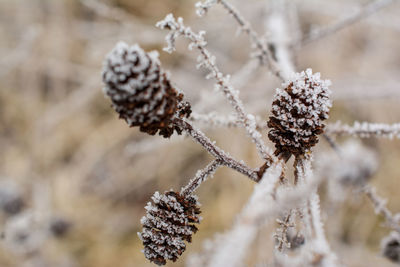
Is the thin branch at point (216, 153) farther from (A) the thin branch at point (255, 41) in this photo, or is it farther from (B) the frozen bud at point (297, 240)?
(A) the thin branch at point (255, 41)

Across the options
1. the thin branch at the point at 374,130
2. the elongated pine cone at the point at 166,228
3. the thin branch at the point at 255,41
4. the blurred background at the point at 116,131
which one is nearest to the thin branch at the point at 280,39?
the thin branch at the point at 255,41

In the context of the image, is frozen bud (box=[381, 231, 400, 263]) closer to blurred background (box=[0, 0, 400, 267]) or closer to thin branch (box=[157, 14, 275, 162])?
thin branch (box=[157, 14, 275, 162])

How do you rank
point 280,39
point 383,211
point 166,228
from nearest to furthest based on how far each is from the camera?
point 166,228 → point 383,211 → point 280,39

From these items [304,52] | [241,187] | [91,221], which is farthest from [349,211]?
[91,221]

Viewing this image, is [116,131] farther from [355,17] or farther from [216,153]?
[216,153]

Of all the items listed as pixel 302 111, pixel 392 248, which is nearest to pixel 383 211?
pixel 392 248

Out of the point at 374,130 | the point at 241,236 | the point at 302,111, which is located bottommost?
the point at 241,236

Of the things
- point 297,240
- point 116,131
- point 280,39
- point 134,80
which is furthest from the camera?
point 116,131
